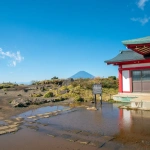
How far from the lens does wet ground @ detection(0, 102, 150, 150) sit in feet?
20.2

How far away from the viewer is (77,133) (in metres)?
7.46

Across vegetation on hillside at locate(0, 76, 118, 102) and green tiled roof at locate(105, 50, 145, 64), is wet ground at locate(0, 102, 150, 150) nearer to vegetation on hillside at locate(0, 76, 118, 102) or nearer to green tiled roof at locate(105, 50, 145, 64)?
green tiled roof at locate(105, 50, 145, 64)

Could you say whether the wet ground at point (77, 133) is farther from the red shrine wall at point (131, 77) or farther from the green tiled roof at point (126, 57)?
the green tiled roof at point (126, 57)

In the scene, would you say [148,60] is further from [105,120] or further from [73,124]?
[73,124]

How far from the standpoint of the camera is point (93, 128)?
8203mm

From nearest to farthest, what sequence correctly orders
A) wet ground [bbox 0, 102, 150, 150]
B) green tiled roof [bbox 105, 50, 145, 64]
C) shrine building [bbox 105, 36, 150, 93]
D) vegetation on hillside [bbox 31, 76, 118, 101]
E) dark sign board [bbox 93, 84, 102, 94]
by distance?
wet ground [bbox 0, 102, 150, 150] → dark sign board [bbox 93, 84, 102, 94] → shrine building [bbox 105, 36, 150, 93] → green tiled roof [bbox 105, 50, 145, 64] → vegetation on hillside [bbox 31, 76, 118, 101]

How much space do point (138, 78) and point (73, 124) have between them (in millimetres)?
9947

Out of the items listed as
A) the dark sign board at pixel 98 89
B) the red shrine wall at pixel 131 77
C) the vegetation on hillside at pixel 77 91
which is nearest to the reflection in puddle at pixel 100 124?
the dark sign board at pixel 98 89

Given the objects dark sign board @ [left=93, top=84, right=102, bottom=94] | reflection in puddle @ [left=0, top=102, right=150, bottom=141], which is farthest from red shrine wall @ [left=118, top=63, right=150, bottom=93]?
reflection in puddle @ [left=0, top=102, right=150, bottom=141]

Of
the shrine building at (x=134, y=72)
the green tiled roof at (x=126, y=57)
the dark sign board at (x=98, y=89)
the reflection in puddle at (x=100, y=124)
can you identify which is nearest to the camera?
the reflection in puddle at (x=100, y=124)

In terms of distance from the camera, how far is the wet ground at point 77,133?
6.15m

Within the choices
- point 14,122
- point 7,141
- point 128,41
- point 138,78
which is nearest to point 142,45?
point 128,41

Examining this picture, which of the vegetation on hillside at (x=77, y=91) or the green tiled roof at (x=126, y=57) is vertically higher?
the green tiled roof at (x=126, y=57)

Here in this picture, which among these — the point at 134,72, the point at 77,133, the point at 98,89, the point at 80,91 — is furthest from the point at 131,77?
the point at 77,133
